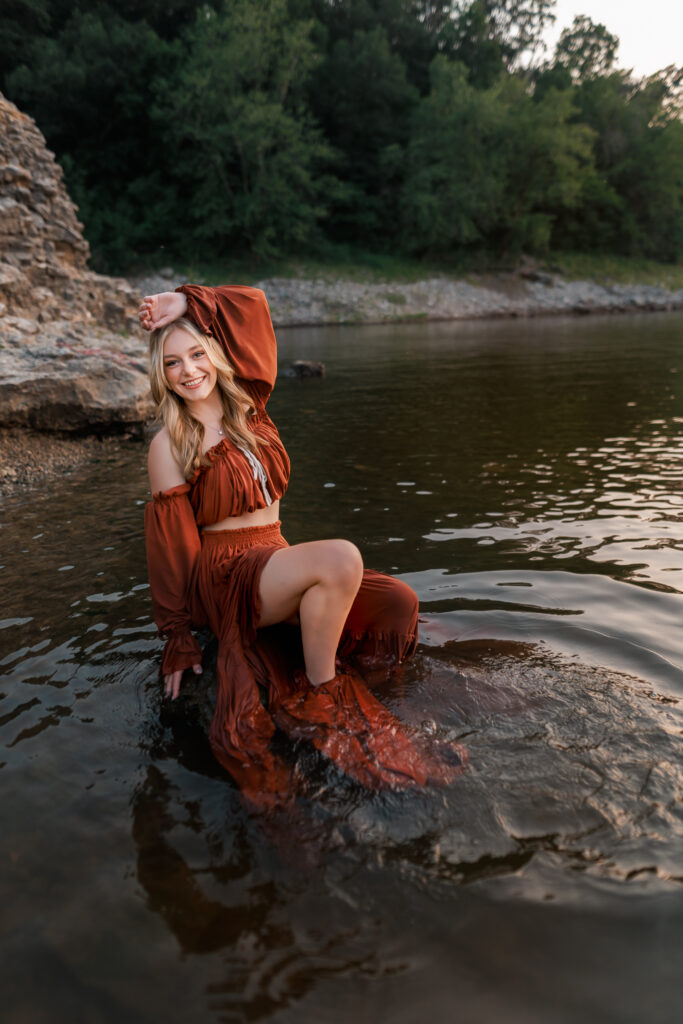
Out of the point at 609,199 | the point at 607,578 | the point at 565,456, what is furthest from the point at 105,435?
the point at 609,199

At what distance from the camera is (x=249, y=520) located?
3.59m

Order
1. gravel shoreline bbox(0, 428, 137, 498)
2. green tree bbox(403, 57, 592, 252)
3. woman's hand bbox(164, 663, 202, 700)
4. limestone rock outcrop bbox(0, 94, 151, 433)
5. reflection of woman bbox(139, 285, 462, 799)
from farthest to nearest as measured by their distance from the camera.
Answer: green tree bbox(403, 57, 592, 252) < limestone rock outcrop bbox(0, 94, 151, 433) < gravel shoreline bbox(0, 428, 137, 498) < woman's hand bbox(164, 663, 202, 700) < reflection of woman bbox(139, 285, 462, 799)

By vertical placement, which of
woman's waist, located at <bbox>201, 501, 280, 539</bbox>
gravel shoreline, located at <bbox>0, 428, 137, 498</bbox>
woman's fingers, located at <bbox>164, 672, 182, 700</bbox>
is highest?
woman's waist, located at <bbox>201, 501, 280, 539</bbox>

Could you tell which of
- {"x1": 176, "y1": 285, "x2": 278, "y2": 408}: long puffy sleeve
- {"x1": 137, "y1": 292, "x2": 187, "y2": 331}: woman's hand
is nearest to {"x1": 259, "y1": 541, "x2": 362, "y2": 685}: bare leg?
{"x1": 176, "y1": 285, "x2": 278, "y2": 408}: long puffy sleeve

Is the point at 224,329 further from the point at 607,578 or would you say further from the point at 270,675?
the point at 607,578

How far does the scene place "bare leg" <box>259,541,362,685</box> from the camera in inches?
119

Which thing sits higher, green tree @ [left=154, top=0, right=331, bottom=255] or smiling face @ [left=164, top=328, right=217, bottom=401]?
green tree @ [left=154, top=0, right=331, bottom=255]

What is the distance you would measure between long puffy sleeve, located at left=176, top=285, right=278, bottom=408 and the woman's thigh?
1.06 metres

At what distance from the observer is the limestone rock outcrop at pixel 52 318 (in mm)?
8742

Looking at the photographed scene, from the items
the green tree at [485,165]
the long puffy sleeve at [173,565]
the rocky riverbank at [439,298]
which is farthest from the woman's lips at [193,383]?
the green tree at [485,165]

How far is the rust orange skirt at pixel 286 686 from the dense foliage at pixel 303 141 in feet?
130

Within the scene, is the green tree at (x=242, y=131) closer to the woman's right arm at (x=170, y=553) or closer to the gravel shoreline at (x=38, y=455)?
the gravel shoreline at (x=38, y=455)

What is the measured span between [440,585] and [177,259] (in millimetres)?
40657

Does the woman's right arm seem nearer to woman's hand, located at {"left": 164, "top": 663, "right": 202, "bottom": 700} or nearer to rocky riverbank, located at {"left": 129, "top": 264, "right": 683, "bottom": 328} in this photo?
woman's hand, located at {"left": 164, "top": 663, "right": 202, "bottom": 700}
